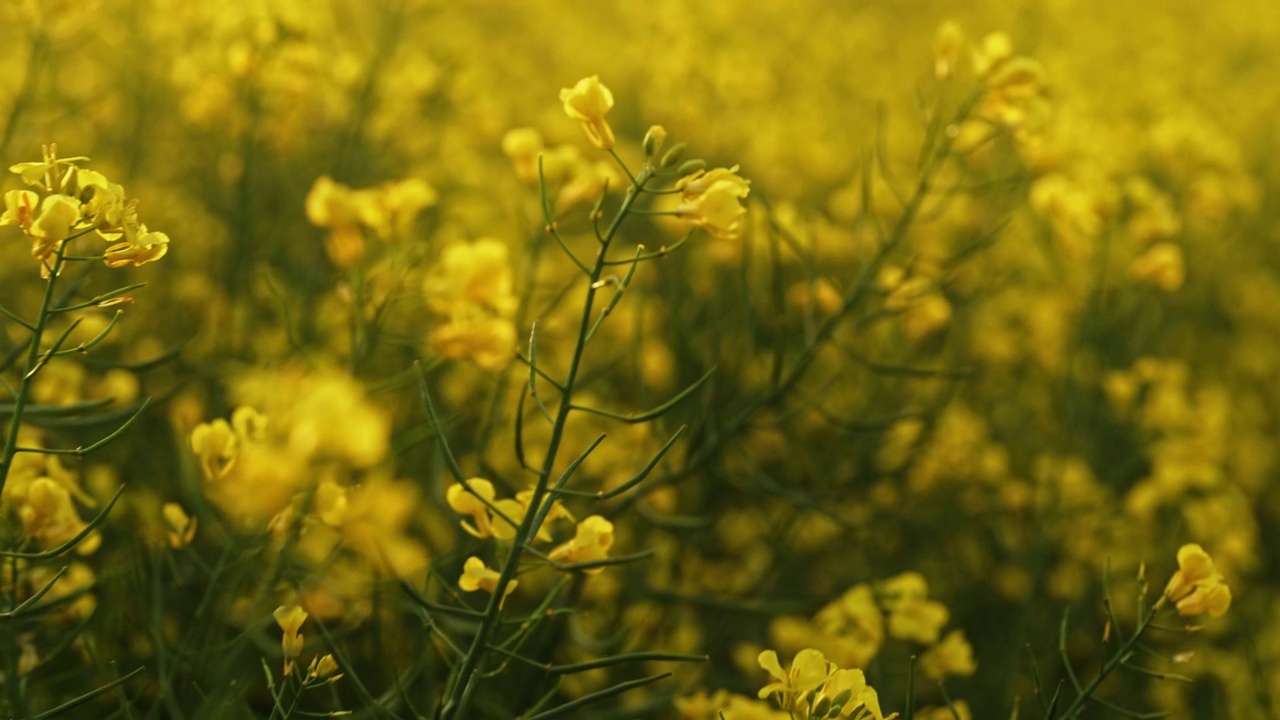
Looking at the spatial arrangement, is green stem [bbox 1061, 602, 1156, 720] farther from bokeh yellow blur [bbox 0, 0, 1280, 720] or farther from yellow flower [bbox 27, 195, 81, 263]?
yellow flower [bbox 27, 195, 81, 263]

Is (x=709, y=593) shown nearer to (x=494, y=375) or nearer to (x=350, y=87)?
(x=494, y=375)

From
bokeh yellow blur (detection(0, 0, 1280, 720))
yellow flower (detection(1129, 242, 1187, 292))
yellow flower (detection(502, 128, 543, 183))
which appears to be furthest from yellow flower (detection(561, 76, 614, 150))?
yellow flower (detection(1129, 242, 1187, 292))

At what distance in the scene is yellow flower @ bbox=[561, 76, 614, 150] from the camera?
110 centimetres

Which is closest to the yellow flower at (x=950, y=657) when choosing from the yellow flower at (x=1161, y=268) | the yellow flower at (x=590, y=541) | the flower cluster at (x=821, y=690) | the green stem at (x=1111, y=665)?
the green stem at (x=1111, y=665)

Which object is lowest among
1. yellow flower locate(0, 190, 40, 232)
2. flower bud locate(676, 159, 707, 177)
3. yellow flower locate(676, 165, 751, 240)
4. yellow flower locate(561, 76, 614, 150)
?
yellow flower locate(0, 190, 40, 232)

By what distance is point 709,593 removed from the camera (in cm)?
231

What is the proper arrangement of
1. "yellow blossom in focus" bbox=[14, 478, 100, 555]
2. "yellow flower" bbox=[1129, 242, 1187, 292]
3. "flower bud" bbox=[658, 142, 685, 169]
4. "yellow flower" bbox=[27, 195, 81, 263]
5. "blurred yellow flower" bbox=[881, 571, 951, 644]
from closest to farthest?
1. "yellow flower" bbox=[27, 195, 81, 263]
2. "flower bud" bbox=[658, 142, 685, 169]
3. "yellow blossom in focus" bbox=[14, 478, 100, 555]
4. "blurred yellow flower" bbox=[881, 571, 951, 644]
5. "yellow flower" bbox=[1129, 242, 1187, 292]

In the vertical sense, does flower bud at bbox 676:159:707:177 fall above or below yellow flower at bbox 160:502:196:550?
above

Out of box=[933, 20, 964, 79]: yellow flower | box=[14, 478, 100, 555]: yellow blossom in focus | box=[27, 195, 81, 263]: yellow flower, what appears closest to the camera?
box=[27, 195, 81, 263]: yellow flower

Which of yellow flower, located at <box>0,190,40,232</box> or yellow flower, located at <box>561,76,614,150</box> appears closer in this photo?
yellow flower, located at <box>0,190,40,232</box>

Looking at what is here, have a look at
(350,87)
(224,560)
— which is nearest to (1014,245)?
(350,87)

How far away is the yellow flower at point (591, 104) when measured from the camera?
110 centimetres

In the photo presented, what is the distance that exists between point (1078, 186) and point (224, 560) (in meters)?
Result: 1.82

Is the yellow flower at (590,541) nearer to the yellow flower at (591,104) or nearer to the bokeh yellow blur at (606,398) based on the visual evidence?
the bokeh yellow blur at (606,398)
